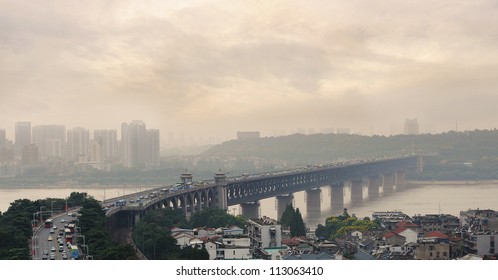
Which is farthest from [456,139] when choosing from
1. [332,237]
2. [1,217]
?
[1,217]

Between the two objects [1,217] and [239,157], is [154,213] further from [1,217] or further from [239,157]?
[239,157]

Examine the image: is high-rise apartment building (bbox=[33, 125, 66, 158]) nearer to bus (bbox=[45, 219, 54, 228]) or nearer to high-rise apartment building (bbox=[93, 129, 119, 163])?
high-rise apartment building (bbox=[93, 129, 119, 163])

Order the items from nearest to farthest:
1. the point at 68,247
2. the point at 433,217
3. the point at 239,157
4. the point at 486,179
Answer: the point at 68,247
the point at 433,217
the point at 239,157
the point at 486,179

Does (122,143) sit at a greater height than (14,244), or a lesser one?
greater

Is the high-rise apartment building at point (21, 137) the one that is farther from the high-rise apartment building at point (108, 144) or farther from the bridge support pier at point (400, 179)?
the bridge support pier at point (400, 179)

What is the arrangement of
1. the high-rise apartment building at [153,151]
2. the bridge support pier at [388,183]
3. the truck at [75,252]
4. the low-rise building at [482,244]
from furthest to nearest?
the bridge support pier at [388,183]
the high-rise apartment building at [153,151]
the low-rise building at [482,244]
the truck at [75,252]

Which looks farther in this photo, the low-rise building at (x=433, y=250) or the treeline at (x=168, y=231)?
the low-rise building at (x=433, y=250)

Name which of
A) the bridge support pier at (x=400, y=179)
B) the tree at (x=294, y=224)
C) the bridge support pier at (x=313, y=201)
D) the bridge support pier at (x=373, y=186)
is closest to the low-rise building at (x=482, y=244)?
the tree at (x=294, y=224)

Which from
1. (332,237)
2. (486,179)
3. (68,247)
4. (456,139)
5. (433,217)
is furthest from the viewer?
(456,139)
